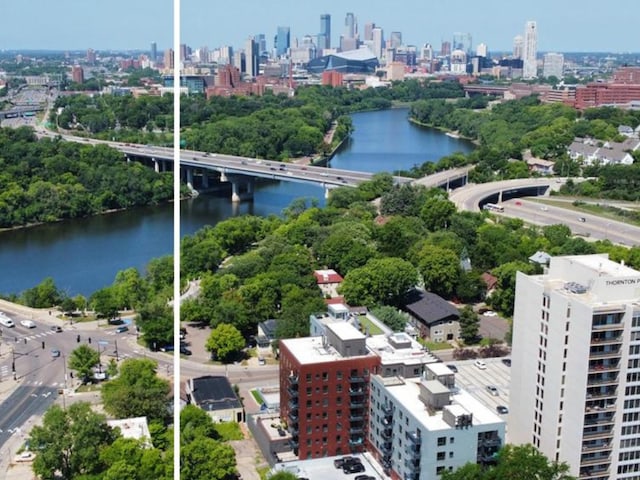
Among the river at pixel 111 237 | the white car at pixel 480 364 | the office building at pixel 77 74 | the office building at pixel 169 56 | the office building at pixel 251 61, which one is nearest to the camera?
the office building at pixel 169 56

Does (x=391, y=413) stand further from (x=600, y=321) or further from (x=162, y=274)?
(x=162, y=274)

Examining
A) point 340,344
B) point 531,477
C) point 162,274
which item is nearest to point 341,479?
point 340,344

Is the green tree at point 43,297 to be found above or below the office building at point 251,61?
below

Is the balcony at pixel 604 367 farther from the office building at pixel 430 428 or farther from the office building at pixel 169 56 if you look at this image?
the office building at pixel 169 56

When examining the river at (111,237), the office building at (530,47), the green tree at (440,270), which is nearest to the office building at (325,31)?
the office building at (530,47)

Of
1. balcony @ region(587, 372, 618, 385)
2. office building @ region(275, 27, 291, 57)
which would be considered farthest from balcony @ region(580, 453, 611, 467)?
office building @ region(275, 27, 291, 57)
